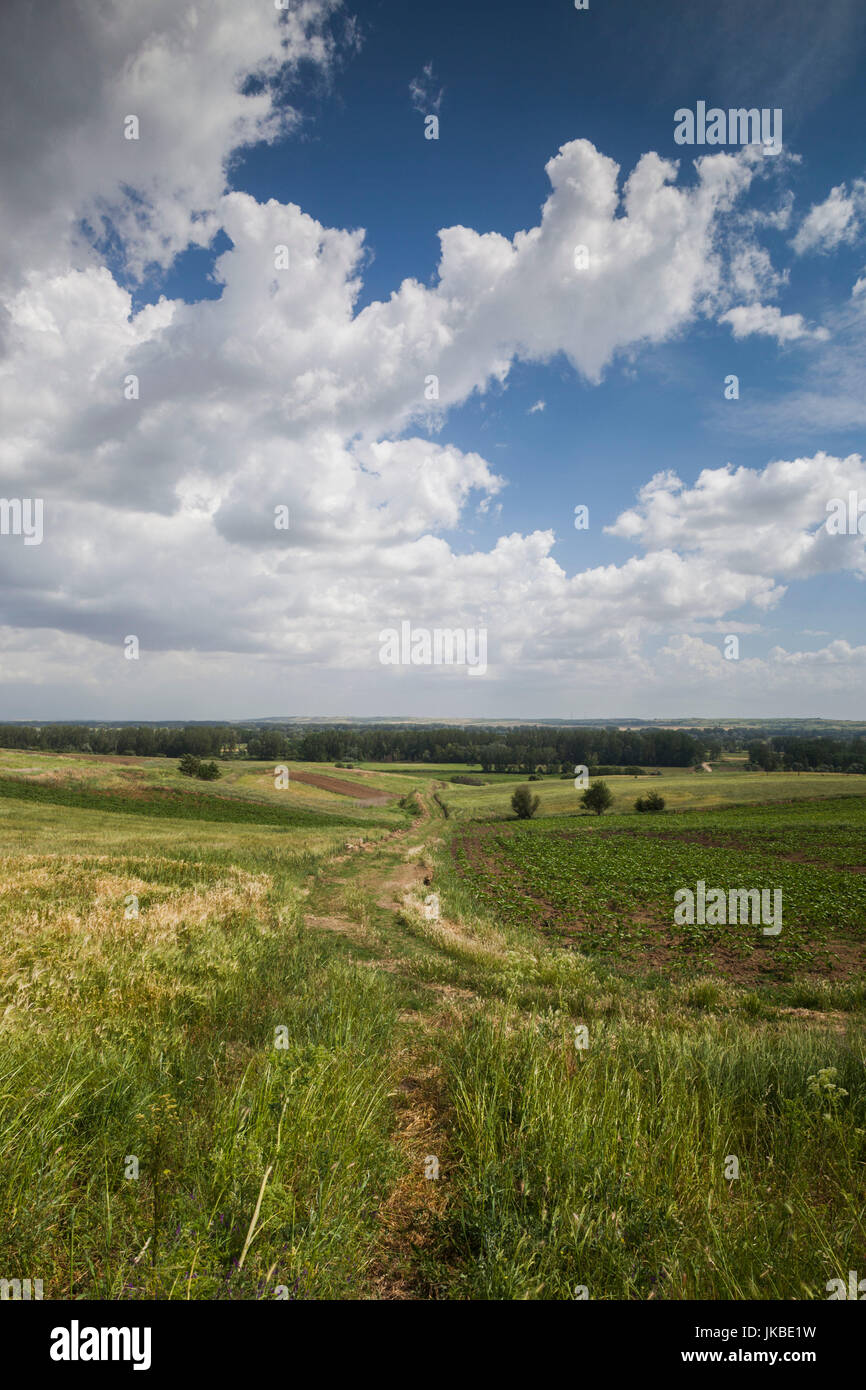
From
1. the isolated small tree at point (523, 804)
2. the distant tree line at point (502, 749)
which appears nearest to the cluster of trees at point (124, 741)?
the distant tree line at point (502, 749)

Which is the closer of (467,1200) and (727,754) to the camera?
(467,1200)

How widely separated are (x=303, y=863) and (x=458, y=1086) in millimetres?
23080

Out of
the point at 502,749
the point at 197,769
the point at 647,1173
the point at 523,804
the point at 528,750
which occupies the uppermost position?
the point at 647,1173

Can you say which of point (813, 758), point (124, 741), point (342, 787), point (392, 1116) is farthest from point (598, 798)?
point (124, 741)

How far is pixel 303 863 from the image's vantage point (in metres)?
26.8

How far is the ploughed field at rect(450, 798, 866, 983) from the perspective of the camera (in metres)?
16.8

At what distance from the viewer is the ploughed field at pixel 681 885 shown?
55.0 ft

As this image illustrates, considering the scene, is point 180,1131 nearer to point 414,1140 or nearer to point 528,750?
point 414,1140

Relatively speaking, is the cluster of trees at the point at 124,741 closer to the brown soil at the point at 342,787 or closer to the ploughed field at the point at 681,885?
the brown soil at the point at 342,787

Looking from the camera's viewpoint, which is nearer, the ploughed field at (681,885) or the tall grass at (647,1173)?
the tall grass at (647,1173)

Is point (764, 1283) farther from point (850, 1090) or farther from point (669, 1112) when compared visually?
A: point (850, 1090)

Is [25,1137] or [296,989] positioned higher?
[25,1137]

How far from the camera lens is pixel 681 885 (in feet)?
92.0
